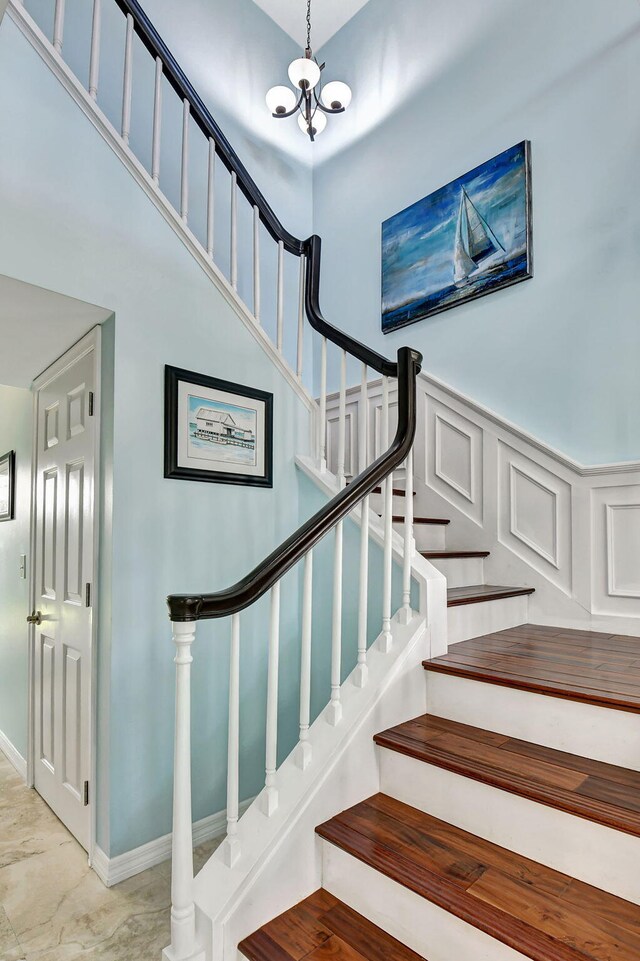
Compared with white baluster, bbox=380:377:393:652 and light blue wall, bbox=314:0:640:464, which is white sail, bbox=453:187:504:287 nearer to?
light blue wall, bbox=314:0:640:464

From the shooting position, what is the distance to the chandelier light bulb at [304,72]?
3340mm

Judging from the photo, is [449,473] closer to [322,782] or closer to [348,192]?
[322,782]

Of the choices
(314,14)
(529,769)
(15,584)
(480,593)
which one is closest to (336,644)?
(529,769)

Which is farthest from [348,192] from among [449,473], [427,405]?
[449,473]

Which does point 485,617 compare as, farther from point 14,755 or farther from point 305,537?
point 14,755

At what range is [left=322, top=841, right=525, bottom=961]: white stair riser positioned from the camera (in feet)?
3.70

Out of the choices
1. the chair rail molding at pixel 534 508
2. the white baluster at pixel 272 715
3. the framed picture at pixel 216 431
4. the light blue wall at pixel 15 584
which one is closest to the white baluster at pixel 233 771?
the white baluster at pixel 272 715

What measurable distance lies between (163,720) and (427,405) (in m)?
2.19

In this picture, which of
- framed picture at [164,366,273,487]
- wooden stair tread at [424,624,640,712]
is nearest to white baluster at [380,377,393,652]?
wooden stair tread at [424,624,640,712]

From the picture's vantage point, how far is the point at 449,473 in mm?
3033

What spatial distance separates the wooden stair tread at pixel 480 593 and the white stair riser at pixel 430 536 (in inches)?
11.1

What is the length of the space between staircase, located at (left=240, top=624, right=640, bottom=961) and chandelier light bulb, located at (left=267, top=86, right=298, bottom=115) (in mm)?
3617

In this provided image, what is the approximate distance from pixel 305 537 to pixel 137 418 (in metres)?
0.99

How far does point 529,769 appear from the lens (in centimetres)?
141
